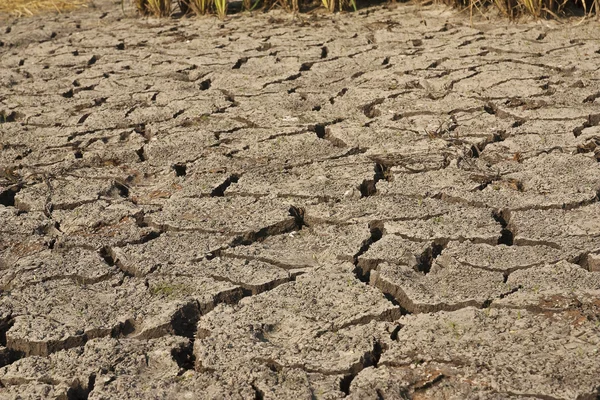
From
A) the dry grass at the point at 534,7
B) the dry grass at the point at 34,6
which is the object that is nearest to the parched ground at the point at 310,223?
the dry grass at the point at 534,7

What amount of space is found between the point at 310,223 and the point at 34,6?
16.2ft

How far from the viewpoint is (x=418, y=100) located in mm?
4160

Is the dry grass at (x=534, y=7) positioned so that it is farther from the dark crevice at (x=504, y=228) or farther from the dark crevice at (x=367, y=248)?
the dark crevice at (x=367, y=248)

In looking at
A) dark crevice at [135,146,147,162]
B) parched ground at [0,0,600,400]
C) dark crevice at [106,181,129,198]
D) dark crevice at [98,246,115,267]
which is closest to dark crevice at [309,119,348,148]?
parched ground at [0,0,600,400]

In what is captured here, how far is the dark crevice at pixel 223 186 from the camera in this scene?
3256mm

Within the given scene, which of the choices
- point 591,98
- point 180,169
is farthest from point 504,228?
point 591,98

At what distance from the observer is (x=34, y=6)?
23.7 feet

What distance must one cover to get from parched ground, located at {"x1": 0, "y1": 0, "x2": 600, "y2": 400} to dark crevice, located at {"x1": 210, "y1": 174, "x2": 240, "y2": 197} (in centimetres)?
2

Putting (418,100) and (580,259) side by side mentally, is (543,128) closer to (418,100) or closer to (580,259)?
(418,100)

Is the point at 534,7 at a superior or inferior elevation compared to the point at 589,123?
superior

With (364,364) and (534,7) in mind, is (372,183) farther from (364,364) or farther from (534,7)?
(534,7)

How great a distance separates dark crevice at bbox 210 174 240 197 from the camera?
10.7 feet

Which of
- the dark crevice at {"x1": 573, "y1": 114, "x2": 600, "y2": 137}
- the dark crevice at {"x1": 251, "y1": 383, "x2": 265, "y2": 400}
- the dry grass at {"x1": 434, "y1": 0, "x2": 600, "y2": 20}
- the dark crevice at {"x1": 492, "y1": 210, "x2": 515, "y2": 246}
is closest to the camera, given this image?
the dark crevice at {"x1": 251, "y1": 383, "x2": 265, "y2": 400}

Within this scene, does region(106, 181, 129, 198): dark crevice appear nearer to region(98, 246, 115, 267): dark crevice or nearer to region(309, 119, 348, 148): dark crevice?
region(98, 246, 115, 267): dark crevice
